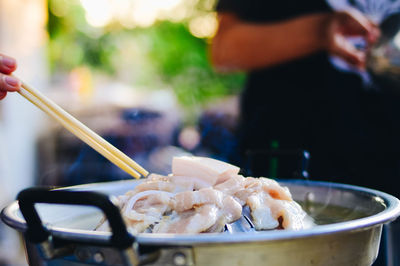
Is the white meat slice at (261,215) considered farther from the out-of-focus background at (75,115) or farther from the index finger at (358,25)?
the index finger at (358,25)

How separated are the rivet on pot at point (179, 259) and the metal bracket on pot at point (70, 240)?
0.10 meters

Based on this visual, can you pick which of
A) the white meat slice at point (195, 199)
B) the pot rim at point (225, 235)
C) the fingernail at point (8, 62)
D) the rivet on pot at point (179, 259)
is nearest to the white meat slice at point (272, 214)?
Result: the white meat slice at point (195, 199)

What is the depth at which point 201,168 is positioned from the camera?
1579mm

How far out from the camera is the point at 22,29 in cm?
645

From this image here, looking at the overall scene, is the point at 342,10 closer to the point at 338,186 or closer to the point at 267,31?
the point at 267,31

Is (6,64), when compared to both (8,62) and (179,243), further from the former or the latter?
(179,243)

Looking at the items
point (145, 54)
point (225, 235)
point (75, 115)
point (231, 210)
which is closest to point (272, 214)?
point (231, 210)

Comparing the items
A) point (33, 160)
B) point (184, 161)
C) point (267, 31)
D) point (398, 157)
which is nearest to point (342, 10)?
point (267, 31)

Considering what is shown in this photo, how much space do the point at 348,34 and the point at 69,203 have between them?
232 cm

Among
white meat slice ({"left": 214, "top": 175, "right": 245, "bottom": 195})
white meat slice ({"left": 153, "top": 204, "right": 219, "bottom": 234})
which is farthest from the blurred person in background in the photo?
white meat slice ({"left": 153, "top": 204, "right": 219, "bottom": 234})

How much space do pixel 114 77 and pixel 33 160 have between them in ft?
72.9

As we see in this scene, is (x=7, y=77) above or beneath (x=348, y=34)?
beneath

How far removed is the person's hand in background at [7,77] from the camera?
152 centimetres

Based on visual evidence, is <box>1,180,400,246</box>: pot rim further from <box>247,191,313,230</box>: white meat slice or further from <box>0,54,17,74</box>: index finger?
<box>0,54,17,74</box>: index finger
